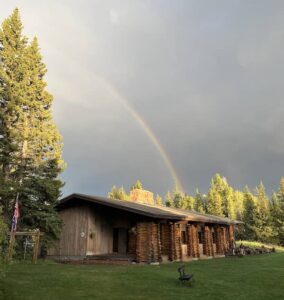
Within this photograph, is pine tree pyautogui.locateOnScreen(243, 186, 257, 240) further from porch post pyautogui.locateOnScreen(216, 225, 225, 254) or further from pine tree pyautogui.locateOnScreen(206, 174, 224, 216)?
porch post pyautogui.locateOnScreen(216, 225, 225, 254)

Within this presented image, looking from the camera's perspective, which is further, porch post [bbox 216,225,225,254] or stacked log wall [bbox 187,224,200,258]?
porch post [bbox 216,225,225,254]

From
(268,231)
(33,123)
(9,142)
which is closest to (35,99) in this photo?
(33,123)

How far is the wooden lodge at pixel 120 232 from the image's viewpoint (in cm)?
2352

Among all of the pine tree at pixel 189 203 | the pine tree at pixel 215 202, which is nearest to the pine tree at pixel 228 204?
the pine tree at pixel 215 202

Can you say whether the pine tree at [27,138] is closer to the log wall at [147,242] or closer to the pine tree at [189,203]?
the log wall at [147,242]

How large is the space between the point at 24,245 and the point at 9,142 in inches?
305

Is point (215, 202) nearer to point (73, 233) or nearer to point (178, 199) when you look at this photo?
point (178, 199)

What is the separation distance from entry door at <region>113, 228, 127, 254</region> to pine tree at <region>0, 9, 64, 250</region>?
211 inches

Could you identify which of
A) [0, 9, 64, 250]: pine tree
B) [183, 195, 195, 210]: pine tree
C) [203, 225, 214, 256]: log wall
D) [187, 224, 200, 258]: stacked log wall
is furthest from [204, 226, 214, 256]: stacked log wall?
[183, 195, 195, 210]: pine tree

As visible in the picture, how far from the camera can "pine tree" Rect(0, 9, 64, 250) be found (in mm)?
24250

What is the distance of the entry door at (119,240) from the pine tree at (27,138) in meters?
5.35

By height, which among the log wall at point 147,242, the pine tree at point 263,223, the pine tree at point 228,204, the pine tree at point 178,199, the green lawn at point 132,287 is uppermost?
the pine tree at point 178,199

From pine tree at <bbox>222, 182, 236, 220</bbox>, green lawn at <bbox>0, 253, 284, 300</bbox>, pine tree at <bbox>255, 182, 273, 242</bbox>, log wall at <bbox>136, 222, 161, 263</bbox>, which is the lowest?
green lawn at <bbox>0, 253, 284, 300</bbox>

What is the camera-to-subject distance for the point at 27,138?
83.1 feet
